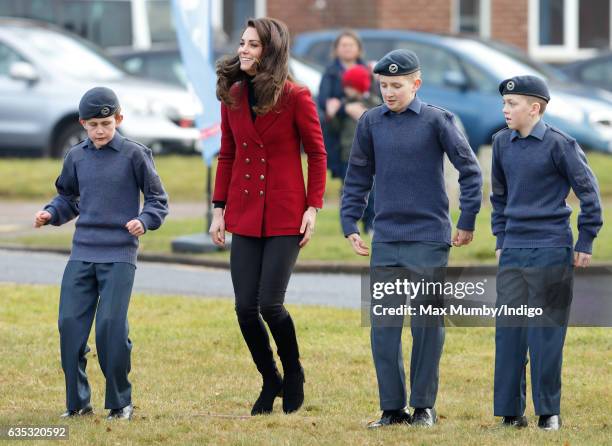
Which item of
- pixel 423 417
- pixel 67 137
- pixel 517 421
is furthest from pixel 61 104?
pixel 517 421

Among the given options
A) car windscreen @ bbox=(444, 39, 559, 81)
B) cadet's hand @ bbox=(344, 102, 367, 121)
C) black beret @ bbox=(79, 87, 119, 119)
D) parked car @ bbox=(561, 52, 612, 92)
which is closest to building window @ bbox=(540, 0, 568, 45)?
parked car @ bbox=(561, 52, 612, 92)

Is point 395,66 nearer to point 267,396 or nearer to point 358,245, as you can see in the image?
point 358,245

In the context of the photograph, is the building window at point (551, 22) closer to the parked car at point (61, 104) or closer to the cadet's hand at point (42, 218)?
the parked car at point (61, 104)

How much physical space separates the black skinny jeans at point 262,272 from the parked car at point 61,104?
1304cm

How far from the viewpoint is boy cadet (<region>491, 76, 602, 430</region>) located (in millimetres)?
7438

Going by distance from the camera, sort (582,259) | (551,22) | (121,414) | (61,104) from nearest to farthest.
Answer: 1. (582,259)
2. (121,414)
3. (61,104)
4. (551,22)

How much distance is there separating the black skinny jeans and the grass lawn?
518 mm

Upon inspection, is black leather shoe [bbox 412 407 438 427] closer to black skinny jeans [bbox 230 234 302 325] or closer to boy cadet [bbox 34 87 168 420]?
black skinny jeans [bbox 230 234 302 325]

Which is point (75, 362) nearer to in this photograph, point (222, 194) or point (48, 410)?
point (48, 410)

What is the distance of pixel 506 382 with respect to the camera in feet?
24.7

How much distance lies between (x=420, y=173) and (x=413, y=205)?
152 mm

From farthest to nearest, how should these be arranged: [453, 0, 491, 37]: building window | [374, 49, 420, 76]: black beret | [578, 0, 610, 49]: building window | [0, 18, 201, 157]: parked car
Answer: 1. [578, 0, 610, 49]: building window
2. [453, 0, 491, 37]: building window
3. [0, 18, 201, 157]: parked car
4. [374, 49, 420, 76]: black beret

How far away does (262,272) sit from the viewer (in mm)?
7848

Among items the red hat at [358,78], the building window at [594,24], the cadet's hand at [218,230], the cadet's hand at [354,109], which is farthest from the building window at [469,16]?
the cadet's hand at [218,230]
